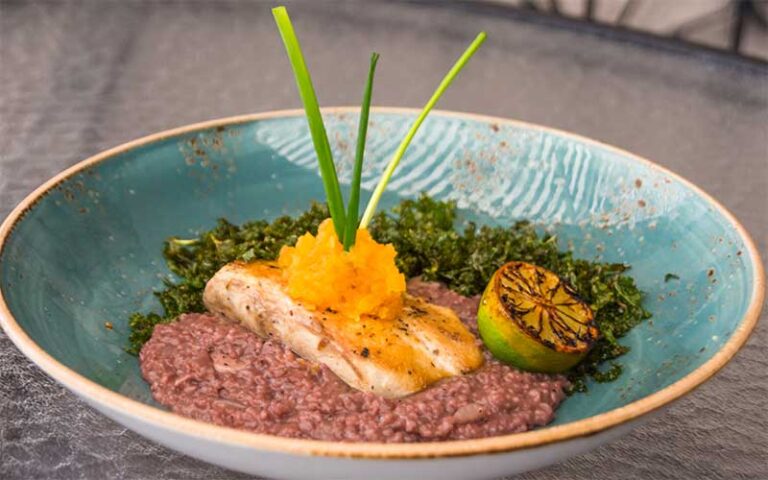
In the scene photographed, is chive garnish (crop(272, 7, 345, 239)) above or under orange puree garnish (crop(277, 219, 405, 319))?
above

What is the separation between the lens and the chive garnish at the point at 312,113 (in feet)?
7.98

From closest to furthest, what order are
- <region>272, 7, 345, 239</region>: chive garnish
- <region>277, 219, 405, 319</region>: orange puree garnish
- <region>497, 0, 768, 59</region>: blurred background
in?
<region>272, 7, 345, 239</region>: chive garnish
<region>277, 219, 405, 319</region>: orange puree garnish
<region>497, 0, 768, 59</region>: blurred background

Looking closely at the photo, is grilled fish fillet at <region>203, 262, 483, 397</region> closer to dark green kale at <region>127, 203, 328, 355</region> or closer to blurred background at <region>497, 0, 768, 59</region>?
dark green kale at <region>127, 203, 328, 355</region>

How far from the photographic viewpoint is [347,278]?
2.55 m

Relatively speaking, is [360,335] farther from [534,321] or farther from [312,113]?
[312,113]

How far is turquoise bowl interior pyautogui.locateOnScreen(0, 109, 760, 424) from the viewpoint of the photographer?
2.55 m

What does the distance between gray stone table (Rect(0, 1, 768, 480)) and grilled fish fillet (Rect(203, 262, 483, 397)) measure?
0.44 metres

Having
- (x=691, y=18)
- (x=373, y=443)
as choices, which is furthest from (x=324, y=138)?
(x=691, y=18)

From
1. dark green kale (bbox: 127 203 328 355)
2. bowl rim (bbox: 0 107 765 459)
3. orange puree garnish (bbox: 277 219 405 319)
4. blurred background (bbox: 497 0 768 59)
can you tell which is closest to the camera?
bowl rim (bbox: 0 107 765 459)

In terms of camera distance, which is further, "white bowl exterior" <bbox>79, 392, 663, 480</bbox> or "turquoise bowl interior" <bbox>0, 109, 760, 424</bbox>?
"turquoise bowl interior" <bbox>0, 109, 760, 424</bbox>

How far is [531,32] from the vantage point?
6.32m

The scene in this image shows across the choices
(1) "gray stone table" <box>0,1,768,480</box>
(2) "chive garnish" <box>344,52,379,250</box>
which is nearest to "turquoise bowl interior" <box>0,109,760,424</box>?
(1) "gray stone table" <box>0,1,768,480</box>

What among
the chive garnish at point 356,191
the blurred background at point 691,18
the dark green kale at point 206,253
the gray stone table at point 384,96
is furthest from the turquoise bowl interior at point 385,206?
the blurred background at point 691,18

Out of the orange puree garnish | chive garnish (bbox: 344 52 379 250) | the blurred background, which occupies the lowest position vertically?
the orange puree garnish
